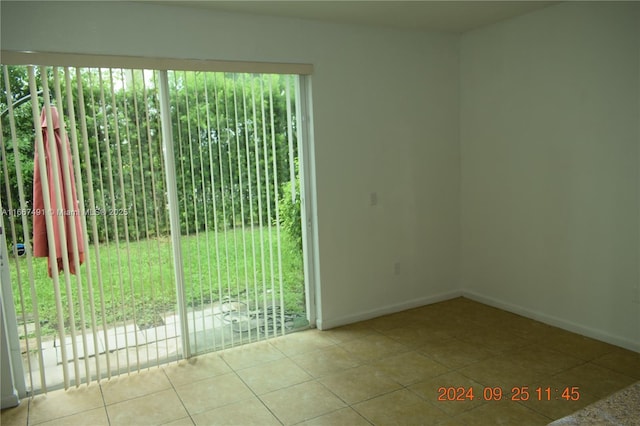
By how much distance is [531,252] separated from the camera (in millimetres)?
4230

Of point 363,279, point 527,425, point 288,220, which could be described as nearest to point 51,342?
point 288,220

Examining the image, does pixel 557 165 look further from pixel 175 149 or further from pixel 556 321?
pixel 175 149

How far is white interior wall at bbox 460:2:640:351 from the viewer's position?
3.51m

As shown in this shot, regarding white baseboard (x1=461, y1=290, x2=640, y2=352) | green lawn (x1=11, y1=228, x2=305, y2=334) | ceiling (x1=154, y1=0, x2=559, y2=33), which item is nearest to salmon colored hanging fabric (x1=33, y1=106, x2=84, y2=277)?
green lawn (x1=11, y1=228, x2=305, y2=334)

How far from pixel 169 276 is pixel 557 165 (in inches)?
122

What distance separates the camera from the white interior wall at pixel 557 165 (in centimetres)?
351

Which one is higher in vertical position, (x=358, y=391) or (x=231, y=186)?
(x=231, y=186)

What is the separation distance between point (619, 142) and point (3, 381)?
14.3ft

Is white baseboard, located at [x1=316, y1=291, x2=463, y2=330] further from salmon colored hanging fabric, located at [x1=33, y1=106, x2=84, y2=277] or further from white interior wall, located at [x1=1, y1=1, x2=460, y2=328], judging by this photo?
salmon colored hanging fabric, located at [x1=33, y1=106, x2=84, y2=277]

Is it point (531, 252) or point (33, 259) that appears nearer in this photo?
point (33, 259)

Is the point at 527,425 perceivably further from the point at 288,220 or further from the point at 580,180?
the point at 288,220

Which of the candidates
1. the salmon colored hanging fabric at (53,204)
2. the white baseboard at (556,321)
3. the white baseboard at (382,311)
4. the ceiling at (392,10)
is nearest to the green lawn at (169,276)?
the salmon colored hanging fabric at (53,204)

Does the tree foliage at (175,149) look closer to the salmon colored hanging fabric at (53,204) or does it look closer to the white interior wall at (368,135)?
the salmon colored hanging fabric at (53,204)

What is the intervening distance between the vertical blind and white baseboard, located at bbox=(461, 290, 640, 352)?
6.36ft
